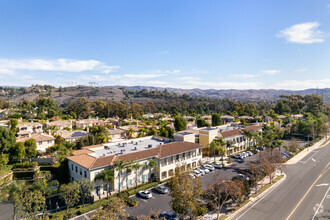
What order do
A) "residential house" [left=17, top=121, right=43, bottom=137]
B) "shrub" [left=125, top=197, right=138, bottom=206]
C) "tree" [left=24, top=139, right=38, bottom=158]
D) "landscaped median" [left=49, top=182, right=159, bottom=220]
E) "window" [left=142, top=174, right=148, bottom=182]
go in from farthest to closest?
"residential house" [left=17, top=121, right=43, bottom=137], "tree" [left=24, top=139, right=38, bottom=158], "window" [left=142, top=174, right=148, bottom=182], "shrub" [left=125, top=197, right=138, bottom=206], "landscaped median" [left=49, top=182, right=159, bottom=220]

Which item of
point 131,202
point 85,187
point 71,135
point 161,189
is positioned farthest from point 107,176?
point 71,135

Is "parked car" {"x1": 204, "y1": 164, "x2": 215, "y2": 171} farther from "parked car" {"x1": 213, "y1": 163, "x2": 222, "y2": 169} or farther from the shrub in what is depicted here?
the shrub

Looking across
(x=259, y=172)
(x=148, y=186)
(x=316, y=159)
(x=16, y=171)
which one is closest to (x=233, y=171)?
(x=259, y=172)

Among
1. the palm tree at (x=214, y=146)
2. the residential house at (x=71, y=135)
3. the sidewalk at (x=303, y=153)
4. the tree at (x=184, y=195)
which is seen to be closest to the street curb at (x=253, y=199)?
the tree at (x=184, y=195)

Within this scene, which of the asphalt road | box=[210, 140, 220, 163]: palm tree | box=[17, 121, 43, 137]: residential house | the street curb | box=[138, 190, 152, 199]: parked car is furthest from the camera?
box=[17, 121, 43, 137]: residential house

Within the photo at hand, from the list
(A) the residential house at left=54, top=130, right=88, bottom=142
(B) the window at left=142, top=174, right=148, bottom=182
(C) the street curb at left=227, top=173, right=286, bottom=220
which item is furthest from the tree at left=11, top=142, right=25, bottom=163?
(C) the street curb at left=227, top=173, right=286, bottom=220
